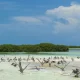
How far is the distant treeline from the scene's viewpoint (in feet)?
153

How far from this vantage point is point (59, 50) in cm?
4928

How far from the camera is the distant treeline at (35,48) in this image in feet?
153

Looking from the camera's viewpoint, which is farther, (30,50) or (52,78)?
(30,50)

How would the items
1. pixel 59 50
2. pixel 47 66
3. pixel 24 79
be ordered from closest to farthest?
pixel 24 79, pixel 47 66, pixel 59 50

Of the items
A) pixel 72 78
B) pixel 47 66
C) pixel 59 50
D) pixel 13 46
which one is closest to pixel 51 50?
pixel 59 50

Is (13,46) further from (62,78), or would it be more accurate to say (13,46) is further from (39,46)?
(62,78)

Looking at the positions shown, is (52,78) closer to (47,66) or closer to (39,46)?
(47,66)

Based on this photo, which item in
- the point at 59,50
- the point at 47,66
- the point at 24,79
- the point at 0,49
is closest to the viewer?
the point at 24,79

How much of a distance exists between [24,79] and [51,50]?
36.7 metres

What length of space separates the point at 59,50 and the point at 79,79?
3758 cm

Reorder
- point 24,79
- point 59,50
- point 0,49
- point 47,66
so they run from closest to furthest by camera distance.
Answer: point 24,79 < point 47,66 < point 0,49 < point 59,50

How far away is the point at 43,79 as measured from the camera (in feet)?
38.0

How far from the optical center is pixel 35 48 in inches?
1842

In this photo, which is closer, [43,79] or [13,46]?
[43,79]
